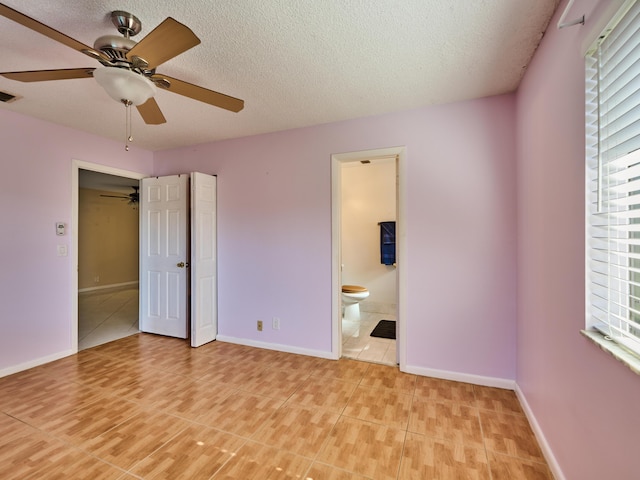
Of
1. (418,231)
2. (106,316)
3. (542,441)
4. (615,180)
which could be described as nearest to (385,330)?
(418,231)

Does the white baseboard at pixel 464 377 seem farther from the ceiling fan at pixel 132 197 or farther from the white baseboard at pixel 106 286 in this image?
the white baseboard at pixel 106 286

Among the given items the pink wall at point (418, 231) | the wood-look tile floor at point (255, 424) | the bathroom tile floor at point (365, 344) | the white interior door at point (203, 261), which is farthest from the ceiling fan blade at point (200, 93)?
the bathroom tile floor at point (365, 344)

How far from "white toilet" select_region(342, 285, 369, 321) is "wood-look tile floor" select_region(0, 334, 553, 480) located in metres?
1.42

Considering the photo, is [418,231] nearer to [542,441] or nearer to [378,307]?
[542,441]

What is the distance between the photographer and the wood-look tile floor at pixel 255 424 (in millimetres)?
1615

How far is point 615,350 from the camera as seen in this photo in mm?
1024

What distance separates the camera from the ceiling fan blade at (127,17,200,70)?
121cm

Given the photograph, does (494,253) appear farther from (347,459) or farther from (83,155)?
(83,155)

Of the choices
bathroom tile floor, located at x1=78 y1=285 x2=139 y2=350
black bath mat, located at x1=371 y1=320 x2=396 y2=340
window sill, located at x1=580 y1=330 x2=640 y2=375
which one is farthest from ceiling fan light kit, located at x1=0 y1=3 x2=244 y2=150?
black bath mat, located at x1=371 y1=320 x2=396 y2=340

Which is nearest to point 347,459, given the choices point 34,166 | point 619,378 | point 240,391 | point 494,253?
point 240,391

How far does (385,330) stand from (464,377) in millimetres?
1393

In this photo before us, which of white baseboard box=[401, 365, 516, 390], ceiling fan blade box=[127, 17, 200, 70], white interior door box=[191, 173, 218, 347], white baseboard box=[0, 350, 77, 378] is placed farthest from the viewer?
white interior door box=[191, 173, 218, 347]

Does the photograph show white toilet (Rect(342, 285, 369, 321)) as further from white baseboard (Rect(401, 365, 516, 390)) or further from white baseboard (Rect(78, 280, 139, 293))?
white baseboard (Rect(78, 280, 139, 293))

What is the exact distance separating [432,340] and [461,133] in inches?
72.7
